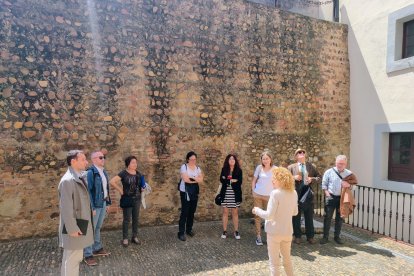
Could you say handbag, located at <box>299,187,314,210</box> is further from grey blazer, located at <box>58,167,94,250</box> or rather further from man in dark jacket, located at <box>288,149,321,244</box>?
grey blazer, located at <box>58,167,94,250</box>

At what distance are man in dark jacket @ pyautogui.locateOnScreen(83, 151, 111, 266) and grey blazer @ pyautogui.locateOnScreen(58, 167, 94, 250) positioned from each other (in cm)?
90

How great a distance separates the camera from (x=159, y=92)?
6133 millimetres

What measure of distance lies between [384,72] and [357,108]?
113 cm

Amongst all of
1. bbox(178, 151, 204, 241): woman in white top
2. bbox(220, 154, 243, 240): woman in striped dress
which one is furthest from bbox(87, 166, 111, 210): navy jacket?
bbox(220, 154, 243, 240): woman in striped dress

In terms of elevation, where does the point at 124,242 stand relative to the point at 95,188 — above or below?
below

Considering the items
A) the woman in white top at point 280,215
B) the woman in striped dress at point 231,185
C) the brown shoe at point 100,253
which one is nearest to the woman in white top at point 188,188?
the woman in striped dress at point 231,185

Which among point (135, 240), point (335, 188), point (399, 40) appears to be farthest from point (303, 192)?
point (399, 40)

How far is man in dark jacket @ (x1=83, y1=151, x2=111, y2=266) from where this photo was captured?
4.42 meters

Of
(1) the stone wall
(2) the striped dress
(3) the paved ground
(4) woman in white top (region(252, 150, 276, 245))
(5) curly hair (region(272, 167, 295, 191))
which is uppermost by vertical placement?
(1) the stone wall

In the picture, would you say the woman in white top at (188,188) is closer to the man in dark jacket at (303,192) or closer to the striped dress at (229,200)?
the striped dress at (229,200)

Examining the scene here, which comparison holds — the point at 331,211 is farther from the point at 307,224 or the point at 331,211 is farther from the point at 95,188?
the point at 95,188

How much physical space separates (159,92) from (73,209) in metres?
3.28

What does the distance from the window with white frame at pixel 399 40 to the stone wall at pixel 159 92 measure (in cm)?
133

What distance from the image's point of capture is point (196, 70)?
650 centimetres
